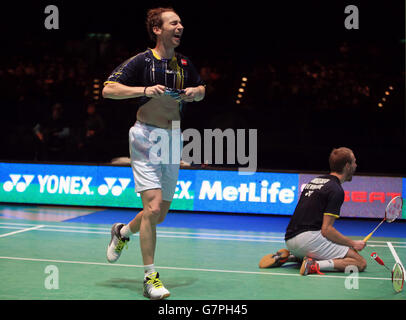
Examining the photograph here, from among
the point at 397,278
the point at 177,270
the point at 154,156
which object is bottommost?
the point at 177,270

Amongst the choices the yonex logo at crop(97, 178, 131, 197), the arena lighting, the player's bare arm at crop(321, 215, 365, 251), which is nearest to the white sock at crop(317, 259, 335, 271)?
the player's bare arm at crop(321, 215, 365, 251)

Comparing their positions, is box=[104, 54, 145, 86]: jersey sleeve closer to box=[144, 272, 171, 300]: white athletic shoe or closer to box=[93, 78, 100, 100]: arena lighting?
box=[144, 272, 171, 300]: white athletic shoe

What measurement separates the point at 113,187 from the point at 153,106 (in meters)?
5.20

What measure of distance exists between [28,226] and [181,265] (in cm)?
296

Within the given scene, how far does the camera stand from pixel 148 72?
172 inches

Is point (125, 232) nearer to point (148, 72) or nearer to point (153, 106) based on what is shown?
point (153, 106)

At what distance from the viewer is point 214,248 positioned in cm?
646

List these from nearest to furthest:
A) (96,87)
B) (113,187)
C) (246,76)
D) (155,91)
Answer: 1. (155,91)
2. (113,187)
3. (246,76)
4. (96,87)

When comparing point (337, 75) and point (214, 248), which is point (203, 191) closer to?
point (214, 248)

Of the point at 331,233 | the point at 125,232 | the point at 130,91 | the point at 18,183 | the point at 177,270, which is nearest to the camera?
the point at 130,91

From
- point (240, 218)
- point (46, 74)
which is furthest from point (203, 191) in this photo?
point (46, 74)

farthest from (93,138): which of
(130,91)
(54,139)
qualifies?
(130,91)

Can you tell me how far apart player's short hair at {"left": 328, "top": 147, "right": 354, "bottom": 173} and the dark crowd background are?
616 centimetres

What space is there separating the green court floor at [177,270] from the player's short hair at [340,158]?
0.90m
